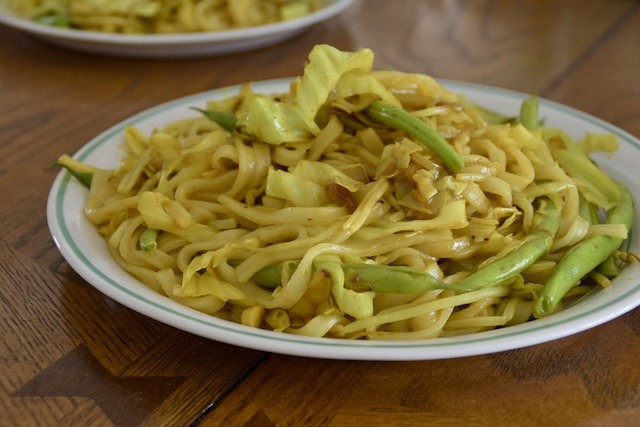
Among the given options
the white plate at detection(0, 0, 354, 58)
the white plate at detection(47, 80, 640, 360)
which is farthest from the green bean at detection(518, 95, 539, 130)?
the white plate at detection(0, 0, 354, 58)

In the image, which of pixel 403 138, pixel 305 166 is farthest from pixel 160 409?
pixel 403 138

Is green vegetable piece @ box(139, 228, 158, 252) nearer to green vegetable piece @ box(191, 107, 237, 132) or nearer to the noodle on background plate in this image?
the noodle on background plate

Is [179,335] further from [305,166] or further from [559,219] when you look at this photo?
[559,219]

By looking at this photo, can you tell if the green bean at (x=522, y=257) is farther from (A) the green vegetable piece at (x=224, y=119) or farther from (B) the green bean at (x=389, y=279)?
(A) the green vegetable piece at (x=224, y=119)

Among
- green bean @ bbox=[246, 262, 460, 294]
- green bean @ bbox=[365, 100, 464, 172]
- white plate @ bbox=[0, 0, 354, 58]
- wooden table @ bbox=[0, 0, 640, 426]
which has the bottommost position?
white plate @ bbox=[0, 0, 354, 58]

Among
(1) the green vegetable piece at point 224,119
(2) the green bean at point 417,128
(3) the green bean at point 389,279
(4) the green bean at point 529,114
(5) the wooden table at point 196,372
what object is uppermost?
(2) the green bean at point 417,128

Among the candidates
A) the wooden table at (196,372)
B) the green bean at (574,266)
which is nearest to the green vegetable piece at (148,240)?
the wooden table at (196,372)
